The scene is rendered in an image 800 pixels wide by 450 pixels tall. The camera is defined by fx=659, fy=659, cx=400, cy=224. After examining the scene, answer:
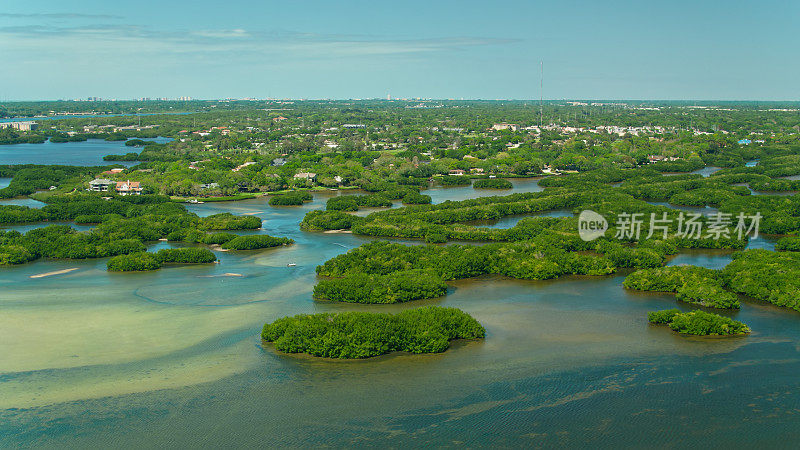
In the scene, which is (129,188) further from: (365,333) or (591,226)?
(365,333)

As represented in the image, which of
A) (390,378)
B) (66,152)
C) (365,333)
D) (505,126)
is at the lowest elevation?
(390,378)

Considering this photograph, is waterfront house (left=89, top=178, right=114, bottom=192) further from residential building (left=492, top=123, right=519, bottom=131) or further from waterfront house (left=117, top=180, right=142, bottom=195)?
residential building (left=492, top=123, right=519, bottom=131)

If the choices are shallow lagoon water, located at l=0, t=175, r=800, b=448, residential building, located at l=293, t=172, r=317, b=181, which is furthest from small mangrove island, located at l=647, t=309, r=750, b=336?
residential building, located at l=293, t=172, r=317, b=181

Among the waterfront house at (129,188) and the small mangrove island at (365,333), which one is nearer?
the small mangrove island at (365,333)

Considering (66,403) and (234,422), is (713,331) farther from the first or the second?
(66,403)

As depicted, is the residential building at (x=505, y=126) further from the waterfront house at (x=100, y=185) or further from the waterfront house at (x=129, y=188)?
the waterfront house at (x=100, y=185)

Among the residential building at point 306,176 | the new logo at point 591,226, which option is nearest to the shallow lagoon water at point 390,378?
the new logo at point 591,226

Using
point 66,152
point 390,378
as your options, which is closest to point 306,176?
point 66,152
